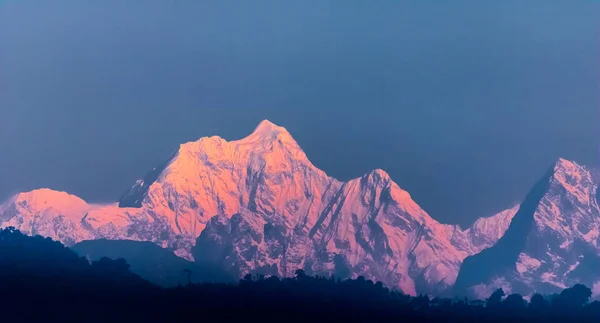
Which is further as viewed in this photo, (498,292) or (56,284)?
(498,292)

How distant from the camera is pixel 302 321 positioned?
560ft

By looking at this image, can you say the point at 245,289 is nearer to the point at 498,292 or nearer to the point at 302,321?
the point at 302,321

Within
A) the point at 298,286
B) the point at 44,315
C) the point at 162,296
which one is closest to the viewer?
the point at 44,315

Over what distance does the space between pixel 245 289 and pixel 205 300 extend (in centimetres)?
924

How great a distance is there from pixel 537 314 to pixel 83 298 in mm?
55325

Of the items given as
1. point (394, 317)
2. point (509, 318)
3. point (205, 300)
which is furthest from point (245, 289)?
point (509, 318)

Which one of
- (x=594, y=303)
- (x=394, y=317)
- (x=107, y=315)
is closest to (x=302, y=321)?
(x=394, y=317)

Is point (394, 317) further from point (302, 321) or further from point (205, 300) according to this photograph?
point (205, 300)

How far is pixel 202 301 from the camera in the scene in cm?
17538

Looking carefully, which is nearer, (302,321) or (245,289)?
(302,321)

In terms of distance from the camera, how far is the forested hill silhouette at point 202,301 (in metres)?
164

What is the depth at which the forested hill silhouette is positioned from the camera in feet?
539

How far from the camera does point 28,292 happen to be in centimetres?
16550

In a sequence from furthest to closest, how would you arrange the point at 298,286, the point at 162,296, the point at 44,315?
the point at 298,286 → the point at 162,296 → the point at 44,315
